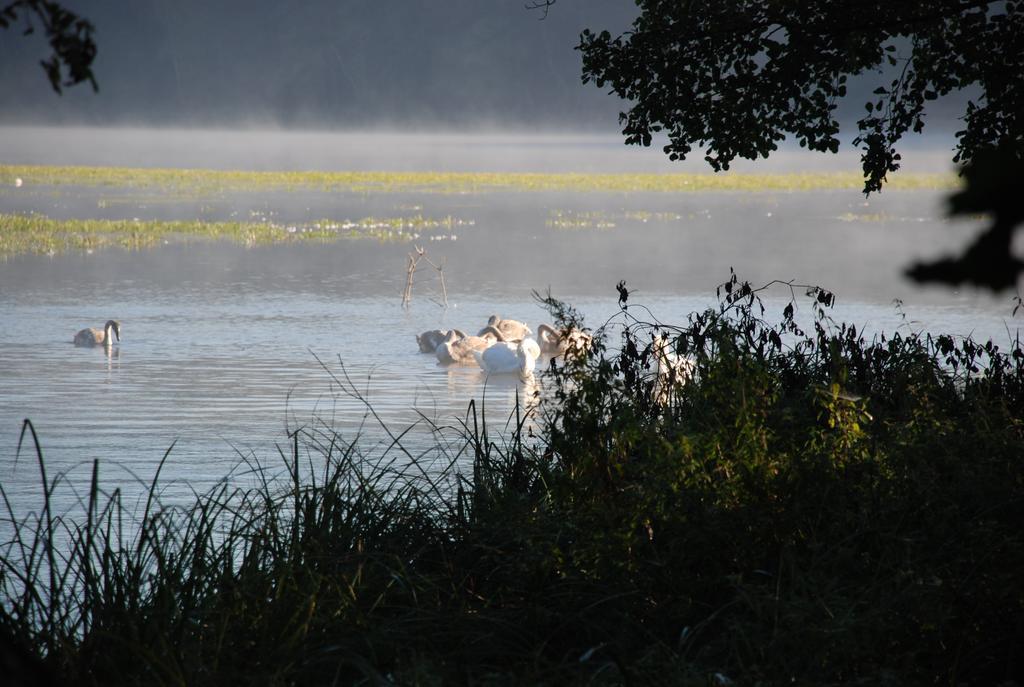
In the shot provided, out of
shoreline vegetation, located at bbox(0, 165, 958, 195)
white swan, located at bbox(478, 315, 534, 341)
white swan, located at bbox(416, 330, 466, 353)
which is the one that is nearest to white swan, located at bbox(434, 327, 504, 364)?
white swan, located at bbox(416, 330, 466, 353)

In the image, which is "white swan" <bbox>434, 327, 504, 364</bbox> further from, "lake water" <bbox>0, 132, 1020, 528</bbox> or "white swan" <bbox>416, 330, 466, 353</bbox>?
"lake water" <bbox>0, 132, 1020, 528</bbox>

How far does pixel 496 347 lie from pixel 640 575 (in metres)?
9.62

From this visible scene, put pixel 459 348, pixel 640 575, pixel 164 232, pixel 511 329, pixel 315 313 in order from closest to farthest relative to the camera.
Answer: pixel 640 575
pixel 459 348
pixel 511 329
pixel 315 313
pixel 164 232

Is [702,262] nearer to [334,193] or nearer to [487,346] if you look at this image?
[487,346]

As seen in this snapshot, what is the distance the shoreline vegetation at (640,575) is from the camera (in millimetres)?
4312

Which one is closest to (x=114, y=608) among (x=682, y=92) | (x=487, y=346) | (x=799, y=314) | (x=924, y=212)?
(x=682, y=92)

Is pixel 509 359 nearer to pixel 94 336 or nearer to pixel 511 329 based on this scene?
pixel 511 329

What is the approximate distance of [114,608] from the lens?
459cm

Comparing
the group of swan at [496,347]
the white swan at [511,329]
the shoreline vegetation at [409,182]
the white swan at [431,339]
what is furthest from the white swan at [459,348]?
the shoreline vegetation at [409,182]

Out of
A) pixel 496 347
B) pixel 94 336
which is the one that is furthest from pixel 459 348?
pixel 94 336

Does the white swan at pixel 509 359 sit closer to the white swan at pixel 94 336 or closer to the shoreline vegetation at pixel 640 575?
the white swan at pixel 94 336

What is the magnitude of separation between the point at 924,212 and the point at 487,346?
38.8 metres

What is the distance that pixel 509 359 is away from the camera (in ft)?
47.9

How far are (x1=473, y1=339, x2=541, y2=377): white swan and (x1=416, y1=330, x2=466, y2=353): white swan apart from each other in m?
0.87
